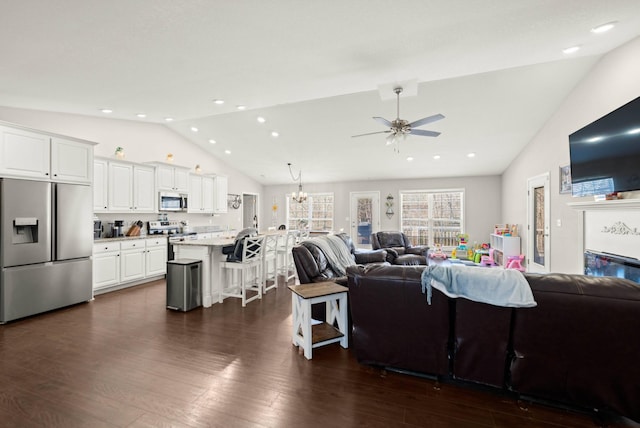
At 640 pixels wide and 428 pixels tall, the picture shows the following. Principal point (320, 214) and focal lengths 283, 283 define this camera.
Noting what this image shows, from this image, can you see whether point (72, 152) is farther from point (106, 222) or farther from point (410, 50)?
point (410, 50)

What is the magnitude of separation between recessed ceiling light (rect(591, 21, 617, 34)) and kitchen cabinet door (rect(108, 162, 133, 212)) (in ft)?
22.6

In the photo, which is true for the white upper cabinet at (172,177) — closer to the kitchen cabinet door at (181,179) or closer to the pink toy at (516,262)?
the kitchen cabinet door at (181,179)

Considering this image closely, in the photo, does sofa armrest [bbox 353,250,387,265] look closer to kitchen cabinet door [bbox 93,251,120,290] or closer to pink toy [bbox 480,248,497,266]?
pink toy [bbox 480,248,497,266]

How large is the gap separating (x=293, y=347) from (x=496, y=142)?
5893mm

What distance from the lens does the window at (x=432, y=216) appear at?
27.8ft

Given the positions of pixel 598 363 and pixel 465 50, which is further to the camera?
pixel 465 50

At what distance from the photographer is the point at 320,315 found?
3.32m

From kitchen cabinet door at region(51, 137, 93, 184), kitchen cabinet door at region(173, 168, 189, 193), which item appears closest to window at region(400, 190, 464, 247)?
kitchen cabinet door at region(173, 168, 189, 193)

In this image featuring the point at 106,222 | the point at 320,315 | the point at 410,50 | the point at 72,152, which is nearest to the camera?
the point at 410,50

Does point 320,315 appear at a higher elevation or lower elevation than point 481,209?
lower

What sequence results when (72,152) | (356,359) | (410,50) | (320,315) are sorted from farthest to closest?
1. (72,152)
2. (320,315)
3. (410,50)
4. (356,359)

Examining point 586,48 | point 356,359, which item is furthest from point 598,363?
point 586,48

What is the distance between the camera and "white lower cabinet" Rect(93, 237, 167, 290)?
4711 mm

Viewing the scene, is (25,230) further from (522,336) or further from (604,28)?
(604,28)
